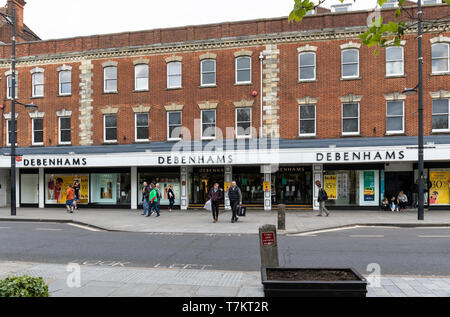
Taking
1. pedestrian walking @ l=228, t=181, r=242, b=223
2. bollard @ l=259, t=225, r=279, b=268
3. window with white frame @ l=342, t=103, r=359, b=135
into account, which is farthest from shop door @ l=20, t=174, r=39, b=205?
bollard @ l=259, t=225, r=279, b=268

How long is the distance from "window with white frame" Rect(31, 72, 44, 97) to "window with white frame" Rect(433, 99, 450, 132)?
24.0m

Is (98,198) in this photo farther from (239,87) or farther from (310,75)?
(310,75)

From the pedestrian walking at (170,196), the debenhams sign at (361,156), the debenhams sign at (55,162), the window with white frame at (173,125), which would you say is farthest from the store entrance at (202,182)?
the debenhams sign at (55,162)

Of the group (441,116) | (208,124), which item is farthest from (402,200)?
(208,124)

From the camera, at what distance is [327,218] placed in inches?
655

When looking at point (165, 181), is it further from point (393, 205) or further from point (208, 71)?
point (393, 205)

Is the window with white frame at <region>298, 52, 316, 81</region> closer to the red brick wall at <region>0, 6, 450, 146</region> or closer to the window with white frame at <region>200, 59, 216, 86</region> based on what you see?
the red brick wall at <region>0, 6, 450, 146</region>

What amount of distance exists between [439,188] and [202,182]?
530 inches

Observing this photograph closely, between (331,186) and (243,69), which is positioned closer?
(331,186)

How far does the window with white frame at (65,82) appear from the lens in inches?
913

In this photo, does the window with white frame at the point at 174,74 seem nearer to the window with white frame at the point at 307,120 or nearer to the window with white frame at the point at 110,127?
the window with white frame at the point at 110,127

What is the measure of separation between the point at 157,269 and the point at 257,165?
13806 mm

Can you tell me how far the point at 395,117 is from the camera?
19312mm

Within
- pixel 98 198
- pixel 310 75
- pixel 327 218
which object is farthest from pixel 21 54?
pixel 327 218
